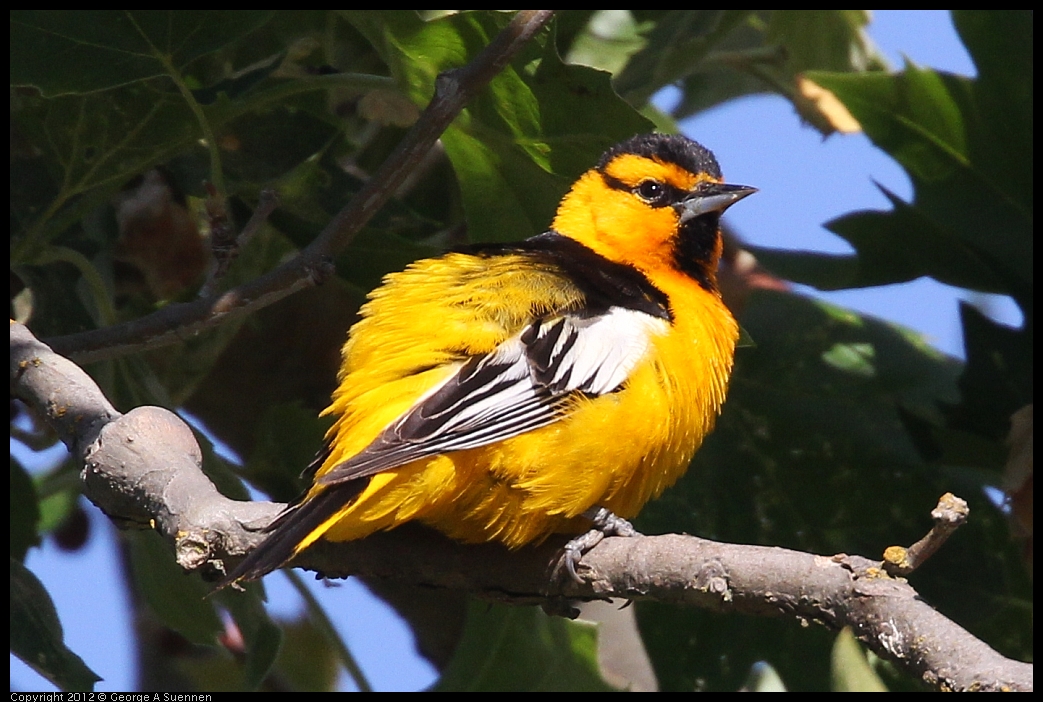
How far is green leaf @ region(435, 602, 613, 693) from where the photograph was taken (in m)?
3.57

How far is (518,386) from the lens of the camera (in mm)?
2604

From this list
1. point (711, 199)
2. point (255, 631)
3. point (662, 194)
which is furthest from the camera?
point (662, 194)

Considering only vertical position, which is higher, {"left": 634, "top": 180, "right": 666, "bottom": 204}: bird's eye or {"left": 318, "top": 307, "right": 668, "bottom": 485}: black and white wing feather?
{"left": 318, "top": 307, "right": 668, "bottom": 485}: black and white wing feather

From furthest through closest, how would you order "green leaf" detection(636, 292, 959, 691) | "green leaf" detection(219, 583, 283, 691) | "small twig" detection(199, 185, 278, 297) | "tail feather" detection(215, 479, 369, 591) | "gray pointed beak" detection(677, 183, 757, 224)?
"green leaf" detection(636, 292, 959, 691)
"gray pointed beak" detection(677, 183, 757, 224)
"green leaf" detection(219, 583, 283, 691)
"small twig" detection(199, 185, 278, 297)
"tail feather" detection(215, 479, 369, 591)

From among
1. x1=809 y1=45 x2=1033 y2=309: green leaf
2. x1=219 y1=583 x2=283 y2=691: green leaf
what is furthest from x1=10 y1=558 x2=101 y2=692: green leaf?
x1=809 y1=45 x2=1033 y2=309: green leaf

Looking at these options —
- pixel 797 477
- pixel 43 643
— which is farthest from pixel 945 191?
pixel 43 643

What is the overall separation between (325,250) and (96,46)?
35.1 inches

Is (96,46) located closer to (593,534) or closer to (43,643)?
(43,643)

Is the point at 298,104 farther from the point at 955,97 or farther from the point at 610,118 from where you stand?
the point at 955,97

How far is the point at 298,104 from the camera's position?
3.50 meters

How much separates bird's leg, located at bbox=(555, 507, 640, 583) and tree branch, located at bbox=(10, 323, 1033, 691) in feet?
0.08

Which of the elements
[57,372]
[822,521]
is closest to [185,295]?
[57,372]

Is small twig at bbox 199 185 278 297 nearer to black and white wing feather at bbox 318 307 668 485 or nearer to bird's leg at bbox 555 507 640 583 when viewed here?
black and white wing feather at bbox 318 307 668 485

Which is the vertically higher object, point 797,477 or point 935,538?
point 935,538
